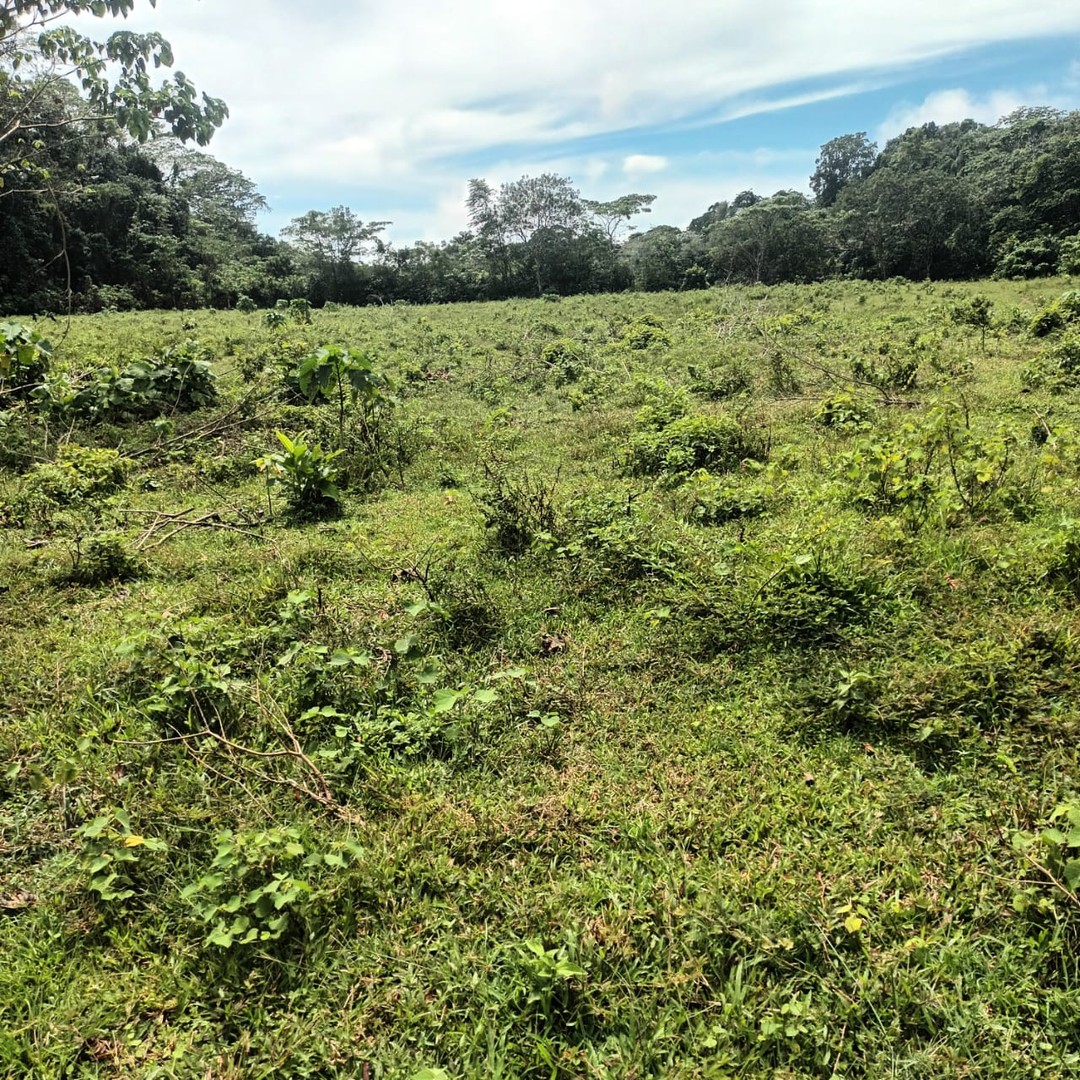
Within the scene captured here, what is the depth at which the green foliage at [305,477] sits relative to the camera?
6312mm

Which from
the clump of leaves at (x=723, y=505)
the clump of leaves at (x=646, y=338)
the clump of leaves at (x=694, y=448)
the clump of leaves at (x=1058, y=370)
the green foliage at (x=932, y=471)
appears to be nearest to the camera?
the green foliage at (x=932, y=471)

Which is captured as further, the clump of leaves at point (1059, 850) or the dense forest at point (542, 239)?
the dense forest at point (542, 239)

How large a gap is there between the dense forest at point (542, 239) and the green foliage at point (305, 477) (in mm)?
20007

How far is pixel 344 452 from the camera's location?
7605 millimetres

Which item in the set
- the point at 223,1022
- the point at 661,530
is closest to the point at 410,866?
the point at 223,1022

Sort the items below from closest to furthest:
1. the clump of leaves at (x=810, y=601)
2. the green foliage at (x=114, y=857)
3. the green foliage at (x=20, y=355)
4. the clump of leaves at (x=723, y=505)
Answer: the green foliage at (x=114, y=857)
the clump of leaves at (x=810, y=601)
the green foliage at (x=20, y=355)
the clump of leaves at (x=723, y=505)

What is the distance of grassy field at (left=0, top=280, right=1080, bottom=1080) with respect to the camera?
2096 mm

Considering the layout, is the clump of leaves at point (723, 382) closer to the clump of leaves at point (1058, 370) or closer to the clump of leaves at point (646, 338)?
the clump of leaves at point (1058, 370)

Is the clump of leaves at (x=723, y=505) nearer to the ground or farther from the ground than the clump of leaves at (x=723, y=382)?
nearer to the ground

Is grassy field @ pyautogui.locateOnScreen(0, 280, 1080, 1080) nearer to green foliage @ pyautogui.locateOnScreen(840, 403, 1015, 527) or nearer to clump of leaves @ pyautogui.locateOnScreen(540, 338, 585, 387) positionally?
green foliage @ pyautogui.locateOnScreen(840, 403, 1015, 527)

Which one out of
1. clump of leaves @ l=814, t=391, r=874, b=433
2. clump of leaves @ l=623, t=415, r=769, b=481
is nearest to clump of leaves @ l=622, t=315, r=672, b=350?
clump of leaves @ l=814, t=391, r=874, b=433

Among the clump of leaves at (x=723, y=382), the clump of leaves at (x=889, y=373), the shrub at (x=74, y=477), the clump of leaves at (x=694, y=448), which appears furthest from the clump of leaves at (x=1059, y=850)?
the clump of leaves at (x=723, y=382)

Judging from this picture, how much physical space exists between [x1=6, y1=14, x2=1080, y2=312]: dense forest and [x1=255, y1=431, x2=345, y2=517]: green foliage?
2001cm

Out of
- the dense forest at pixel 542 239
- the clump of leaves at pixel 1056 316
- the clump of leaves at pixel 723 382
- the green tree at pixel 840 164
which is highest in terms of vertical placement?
the green tree at pixel 840 164
